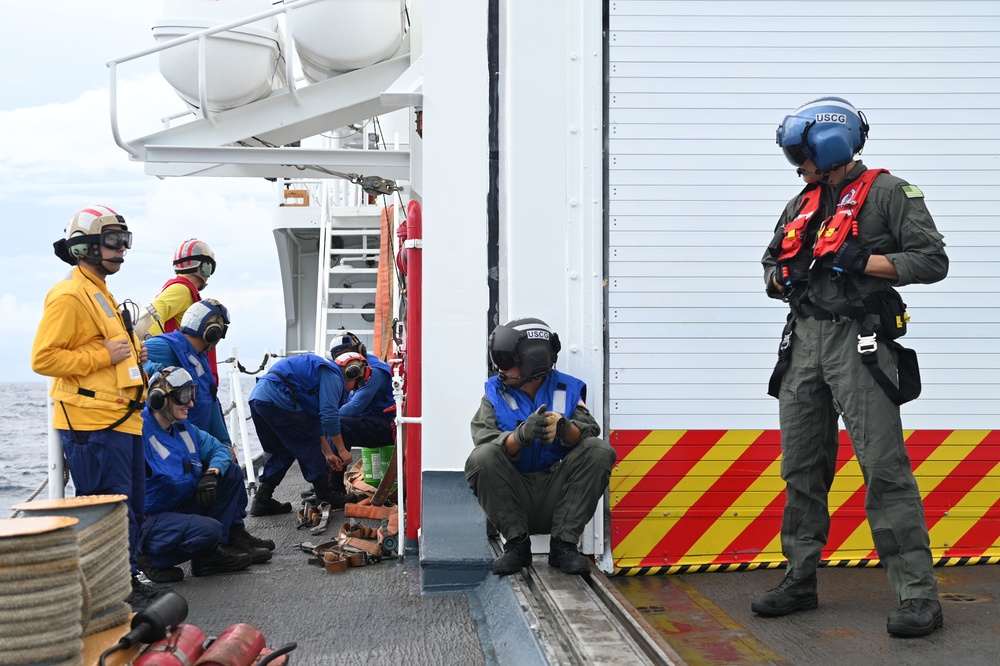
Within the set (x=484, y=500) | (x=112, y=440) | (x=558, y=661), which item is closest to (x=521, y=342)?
(x=484, y=500)

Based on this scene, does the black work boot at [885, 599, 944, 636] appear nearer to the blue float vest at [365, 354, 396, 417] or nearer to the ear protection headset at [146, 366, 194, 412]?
the ear protection headset at [146, 366, 194, 412]

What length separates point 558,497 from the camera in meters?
4.40

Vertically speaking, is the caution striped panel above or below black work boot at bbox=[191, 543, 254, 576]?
above

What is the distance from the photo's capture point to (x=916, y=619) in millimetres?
3619

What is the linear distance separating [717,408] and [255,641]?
250 centimetres

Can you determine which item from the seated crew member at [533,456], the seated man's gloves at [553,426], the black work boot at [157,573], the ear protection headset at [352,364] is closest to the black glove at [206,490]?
the black work boot at [157,573]

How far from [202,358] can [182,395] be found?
0.79 meters

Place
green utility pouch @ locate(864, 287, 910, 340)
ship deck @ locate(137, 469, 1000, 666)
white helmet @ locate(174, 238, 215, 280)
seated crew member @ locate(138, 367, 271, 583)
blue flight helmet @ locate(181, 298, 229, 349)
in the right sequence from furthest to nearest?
white helmet @ locate(174, 238, 215, 280) < blue flight helmet @ locate(181, 298, 229, 349) < seated crew member @ locate(138, 367, 271, 583) < green utility pouch @ locate(864, 287, 910, 340) < ship deck @ locate(137, 469, 1000, 666)

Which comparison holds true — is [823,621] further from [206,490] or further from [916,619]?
[206,490]

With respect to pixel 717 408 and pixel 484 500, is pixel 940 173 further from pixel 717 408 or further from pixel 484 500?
pixel 484 500

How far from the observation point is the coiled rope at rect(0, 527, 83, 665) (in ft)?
9.49

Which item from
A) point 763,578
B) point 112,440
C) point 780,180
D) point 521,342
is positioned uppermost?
point 780,180

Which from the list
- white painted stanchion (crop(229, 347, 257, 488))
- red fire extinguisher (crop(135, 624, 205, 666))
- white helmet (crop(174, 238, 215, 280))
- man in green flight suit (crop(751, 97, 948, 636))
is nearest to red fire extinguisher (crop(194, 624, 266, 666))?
red fire extinguisher (crop(135, 624, 205, 666))

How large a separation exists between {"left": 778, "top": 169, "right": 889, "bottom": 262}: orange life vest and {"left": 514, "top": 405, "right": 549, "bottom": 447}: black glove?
1.21 m
